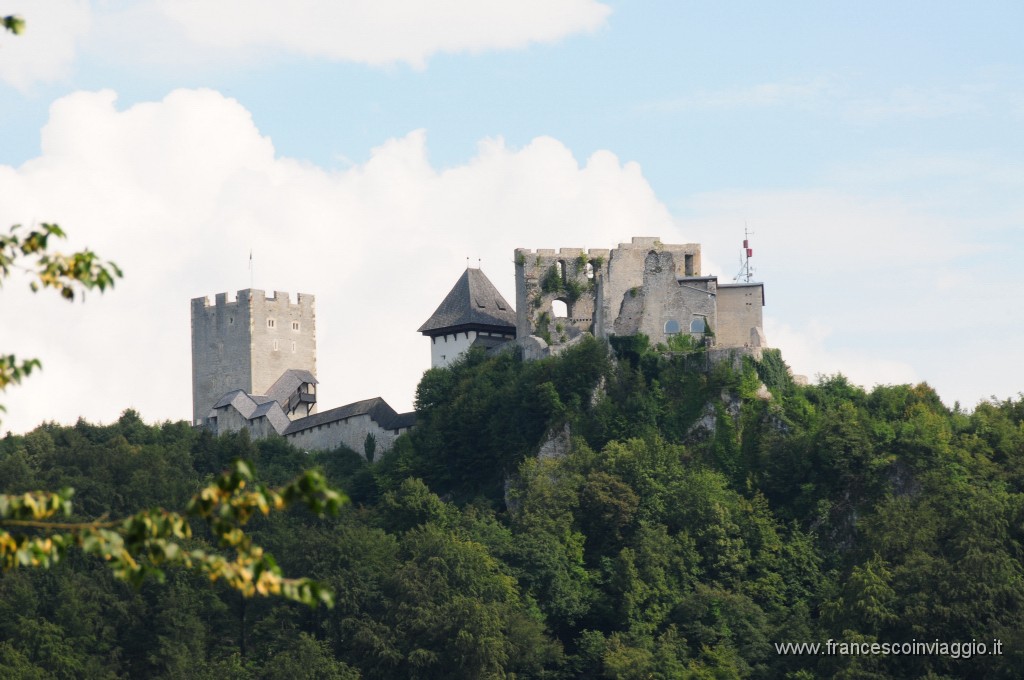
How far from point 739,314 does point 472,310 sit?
1191 cm

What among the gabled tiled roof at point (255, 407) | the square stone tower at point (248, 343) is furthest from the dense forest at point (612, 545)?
the square stone tower at point (248, 343)

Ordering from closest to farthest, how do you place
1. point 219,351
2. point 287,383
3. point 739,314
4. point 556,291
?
point 739,314, point 556,291, point 287,383, point 219,351

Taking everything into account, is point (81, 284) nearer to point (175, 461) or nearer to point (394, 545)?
point (394, 545)

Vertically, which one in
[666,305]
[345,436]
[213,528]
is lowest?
[213,528]

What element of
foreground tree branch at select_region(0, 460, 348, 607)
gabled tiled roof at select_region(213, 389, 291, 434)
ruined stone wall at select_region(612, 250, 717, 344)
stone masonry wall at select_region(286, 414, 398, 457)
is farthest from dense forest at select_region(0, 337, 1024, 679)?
foreground tree branch at select_region(0, 460, 348, 607)

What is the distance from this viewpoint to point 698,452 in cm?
6366

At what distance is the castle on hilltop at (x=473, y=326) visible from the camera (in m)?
64.9

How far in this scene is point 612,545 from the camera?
6216cm

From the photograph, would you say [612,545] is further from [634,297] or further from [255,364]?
[255,364]

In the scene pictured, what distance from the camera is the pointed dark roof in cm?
7193

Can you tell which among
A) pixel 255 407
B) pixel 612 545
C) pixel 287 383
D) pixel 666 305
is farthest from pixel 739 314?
pixel 287 383

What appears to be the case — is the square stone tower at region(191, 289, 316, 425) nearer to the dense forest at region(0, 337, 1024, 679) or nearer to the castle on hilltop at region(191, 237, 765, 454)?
the castle on hilltop at region(191, 237, 765, 454)

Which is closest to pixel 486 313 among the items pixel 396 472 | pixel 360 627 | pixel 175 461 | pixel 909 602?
pixel 396 472

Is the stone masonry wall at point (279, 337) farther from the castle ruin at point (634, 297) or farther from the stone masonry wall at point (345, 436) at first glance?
the castle ruin at point (634, 297)
